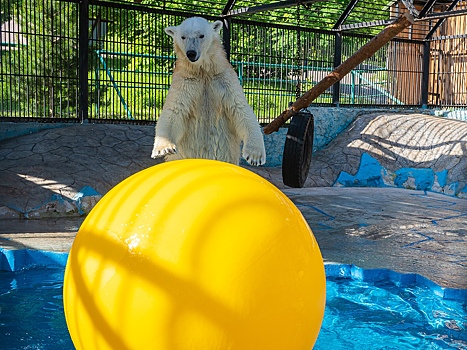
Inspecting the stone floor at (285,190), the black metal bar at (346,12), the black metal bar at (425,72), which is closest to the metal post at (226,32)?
the stone floor at (285,190)

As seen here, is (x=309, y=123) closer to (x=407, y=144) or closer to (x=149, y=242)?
(x=149, y=242)

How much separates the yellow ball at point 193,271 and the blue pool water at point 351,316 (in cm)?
160

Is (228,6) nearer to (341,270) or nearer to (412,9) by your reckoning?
(412,9)

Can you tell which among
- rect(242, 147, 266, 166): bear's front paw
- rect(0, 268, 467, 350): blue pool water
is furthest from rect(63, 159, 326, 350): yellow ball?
rect(242, 147, 266, 166): bear's front paw

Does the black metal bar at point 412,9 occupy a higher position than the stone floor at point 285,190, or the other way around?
the black metal bar at point 412,9

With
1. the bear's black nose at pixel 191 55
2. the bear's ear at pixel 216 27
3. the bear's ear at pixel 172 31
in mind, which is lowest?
the bear's black nose at pixel 191 55

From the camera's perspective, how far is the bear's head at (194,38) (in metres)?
4.04

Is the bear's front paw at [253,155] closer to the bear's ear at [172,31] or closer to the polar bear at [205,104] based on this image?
the polar bear at [205,104]

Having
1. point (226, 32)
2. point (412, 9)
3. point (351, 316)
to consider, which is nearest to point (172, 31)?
point (412, 9)

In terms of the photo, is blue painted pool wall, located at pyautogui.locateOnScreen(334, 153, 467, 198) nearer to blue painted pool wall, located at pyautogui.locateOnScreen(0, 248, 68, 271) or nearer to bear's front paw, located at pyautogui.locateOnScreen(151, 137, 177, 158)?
blue painted pool wall, located at pyautogui.locateOnScreen(0, 248, 68, 271)

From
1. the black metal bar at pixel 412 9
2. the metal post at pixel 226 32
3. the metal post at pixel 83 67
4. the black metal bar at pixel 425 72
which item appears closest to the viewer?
the black metal bar at pixel 412 9

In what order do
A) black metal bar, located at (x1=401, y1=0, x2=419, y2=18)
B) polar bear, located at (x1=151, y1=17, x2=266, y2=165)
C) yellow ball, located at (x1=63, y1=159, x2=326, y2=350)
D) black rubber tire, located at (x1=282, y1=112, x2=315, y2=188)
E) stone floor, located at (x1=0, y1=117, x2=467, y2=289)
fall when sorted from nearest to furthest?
yellow ball, located at (x1=63, y1=159, x2=326, y2=350), polar bear, located at (x1=151, y1=17, x2=266, y2=165), black metal bar, located at (x1=401, y1=0, x2=419, y2=18), stone floor, located at (x1=0, y1=117, x2=467, y2=289), black rubber tire, located at (x1=282, y1=112, x2=315, y2=188)

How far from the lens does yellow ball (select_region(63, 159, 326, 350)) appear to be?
5.39ft

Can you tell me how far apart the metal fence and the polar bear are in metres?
4.73
